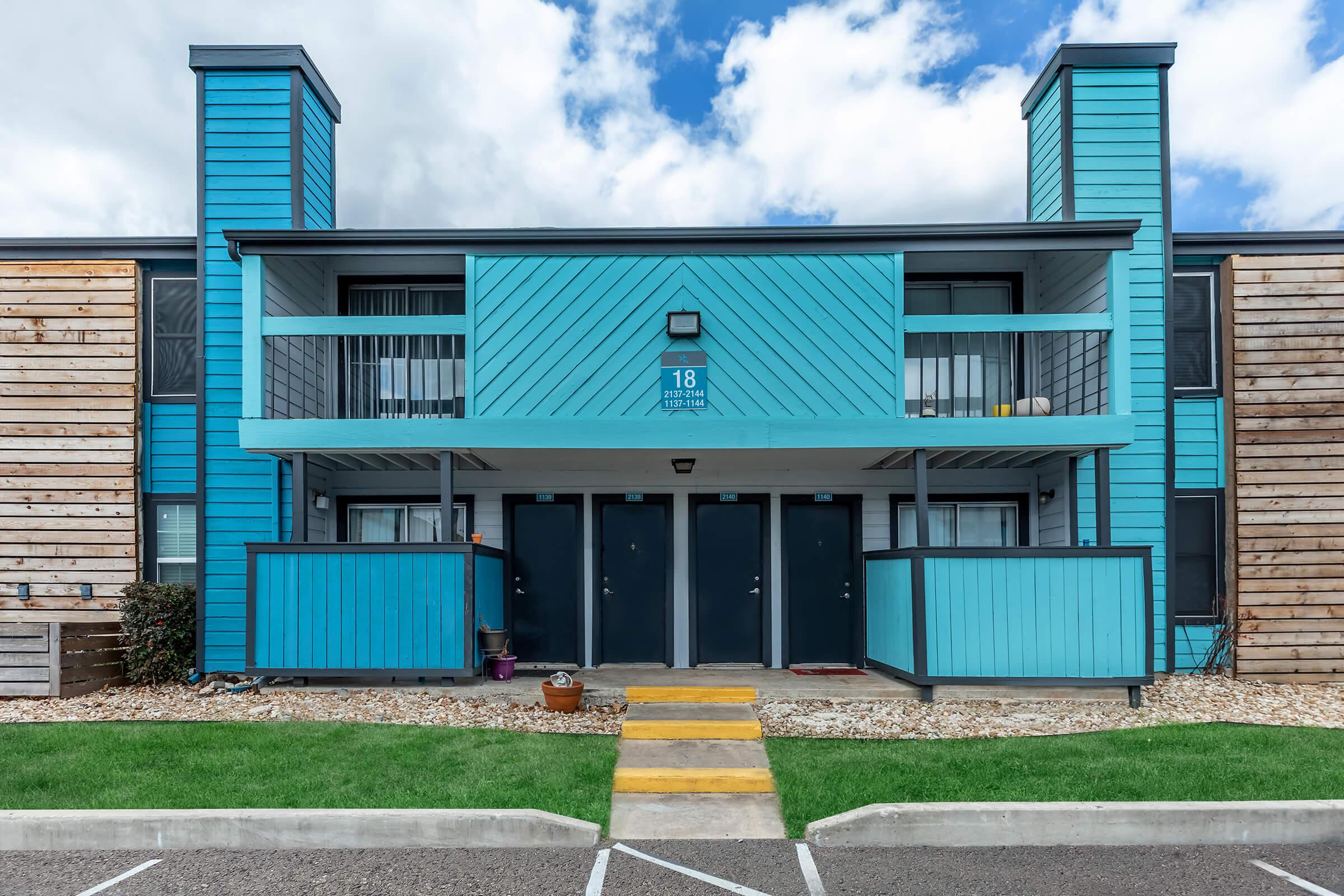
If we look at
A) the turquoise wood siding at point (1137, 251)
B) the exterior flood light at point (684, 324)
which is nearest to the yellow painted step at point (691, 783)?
the exterior flood light at point (684, 324)

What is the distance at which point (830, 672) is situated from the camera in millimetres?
10000

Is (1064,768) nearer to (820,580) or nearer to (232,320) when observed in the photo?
(820,580)

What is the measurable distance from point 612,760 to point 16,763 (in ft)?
13.3

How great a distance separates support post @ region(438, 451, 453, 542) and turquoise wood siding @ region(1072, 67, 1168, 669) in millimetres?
6609

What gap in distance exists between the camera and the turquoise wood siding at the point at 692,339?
8.90 metres

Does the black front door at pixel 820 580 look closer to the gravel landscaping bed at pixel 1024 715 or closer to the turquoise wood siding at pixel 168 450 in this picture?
the gravel landscaping bed at pixel 1024 715

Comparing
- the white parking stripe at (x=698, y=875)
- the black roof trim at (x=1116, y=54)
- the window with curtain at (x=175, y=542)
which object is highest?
the black roof trim at (x=1116, y=54)

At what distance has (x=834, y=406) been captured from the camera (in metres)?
8.88

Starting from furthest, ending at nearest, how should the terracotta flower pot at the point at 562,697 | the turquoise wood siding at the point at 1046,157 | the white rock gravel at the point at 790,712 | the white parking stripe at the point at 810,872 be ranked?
the turquoise wood siding at the point at 1046,157
the terracotta flower pot at the point at 562,697
the white rock gravel at the point at 790,712
the white parking stripe at the point at 810,872

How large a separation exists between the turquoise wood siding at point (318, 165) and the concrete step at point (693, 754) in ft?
23.1

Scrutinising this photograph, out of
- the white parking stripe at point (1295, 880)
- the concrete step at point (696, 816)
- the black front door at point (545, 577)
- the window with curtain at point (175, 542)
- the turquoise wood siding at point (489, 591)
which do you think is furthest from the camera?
the black front door at point (545, 577)

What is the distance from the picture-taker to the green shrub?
9.54m

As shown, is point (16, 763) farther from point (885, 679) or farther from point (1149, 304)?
point (1149, 304)

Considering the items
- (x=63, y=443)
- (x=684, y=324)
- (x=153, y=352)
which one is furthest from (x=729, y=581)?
(x=63, y=443)
